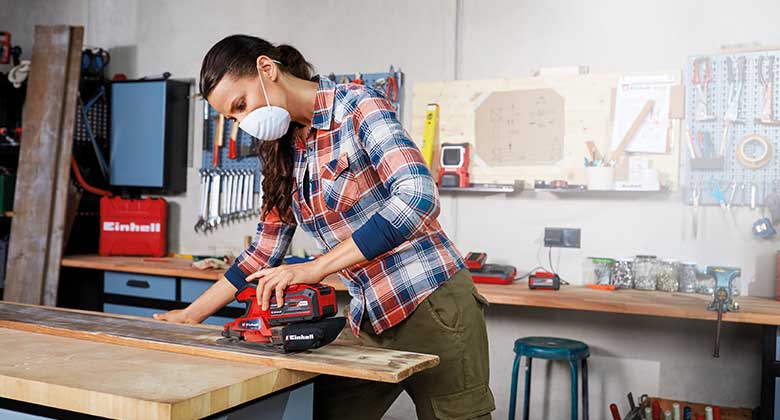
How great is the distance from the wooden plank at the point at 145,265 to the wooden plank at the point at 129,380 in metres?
1.93

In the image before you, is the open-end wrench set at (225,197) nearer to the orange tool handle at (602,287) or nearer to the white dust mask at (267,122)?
the orange tool handle at (602,287)

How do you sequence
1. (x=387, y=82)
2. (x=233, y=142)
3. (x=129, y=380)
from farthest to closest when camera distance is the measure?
(x=233, y=142)
(x=387, y=82)
(x=129, y=380)

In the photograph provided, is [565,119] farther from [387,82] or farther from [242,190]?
[242,190]

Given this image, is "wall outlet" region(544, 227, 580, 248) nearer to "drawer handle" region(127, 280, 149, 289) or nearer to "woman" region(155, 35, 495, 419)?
"woman" region(155, 35, 495, 419)

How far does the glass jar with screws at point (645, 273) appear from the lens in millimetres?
3225

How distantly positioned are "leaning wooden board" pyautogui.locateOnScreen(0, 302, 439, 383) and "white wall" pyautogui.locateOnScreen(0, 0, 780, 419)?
2000mm

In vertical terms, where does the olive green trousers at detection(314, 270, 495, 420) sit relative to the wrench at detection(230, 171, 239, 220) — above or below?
below

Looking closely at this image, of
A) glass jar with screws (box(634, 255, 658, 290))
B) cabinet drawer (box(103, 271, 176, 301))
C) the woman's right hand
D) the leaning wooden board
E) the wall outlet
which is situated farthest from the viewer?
cabinet drawer (box(103, 271, 176, 301))

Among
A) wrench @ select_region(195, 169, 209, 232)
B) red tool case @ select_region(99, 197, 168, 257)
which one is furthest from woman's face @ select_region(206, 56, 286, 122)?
red tool case @ select_region(99, 197, 168, 257)

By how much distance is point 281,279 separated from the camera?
155cm

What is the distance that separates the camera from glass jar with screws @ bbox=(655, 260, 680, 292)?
10.4 feet

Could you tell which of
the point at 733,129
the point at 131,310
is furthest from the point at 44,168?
the point at 733,129

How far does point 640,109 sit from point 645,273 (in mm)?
709

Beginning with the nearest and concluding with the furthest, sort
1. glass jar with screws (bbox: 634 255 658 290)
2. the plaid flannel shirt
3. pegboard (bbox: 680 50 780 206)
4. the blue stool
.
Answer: the plaid flannel shirt < the blue stool < pegboard (bbox: 680 50 780 206) < glass jar with screws (bbox: 634 255 658 290)
